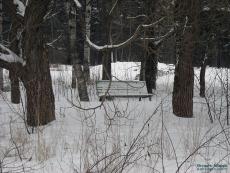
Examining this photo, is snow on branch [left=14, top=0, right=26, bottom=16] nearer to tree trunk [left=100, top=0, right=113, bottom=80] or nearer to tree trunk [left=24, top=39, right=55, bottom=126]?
tree trunk [left=24, top=39, right=55, bottom=126]

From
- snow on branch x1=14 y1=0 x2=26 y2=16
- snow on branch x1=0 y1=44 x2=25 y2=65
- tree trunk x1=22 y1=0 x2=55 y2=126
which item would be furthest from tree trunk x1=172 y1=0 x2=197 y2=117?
snow on branch x1=0 y1=44 x2=25 y2=65

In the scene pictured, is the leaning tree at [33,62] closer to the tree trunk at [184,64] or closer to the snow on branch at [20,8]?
the snow on branch at [20,8]

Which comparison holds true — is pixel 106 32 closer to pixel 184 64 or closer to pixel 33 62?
pixel 33 62

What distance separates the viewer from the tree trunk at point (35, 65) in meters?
6.34

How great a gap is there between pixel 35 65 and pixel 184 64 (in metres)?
2.90

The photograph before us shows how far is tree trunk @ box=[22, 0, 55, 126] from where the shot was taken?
20.8 feet

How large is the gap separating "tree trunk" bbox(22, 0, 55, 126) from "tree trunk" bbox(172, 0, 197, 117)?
8.20ft

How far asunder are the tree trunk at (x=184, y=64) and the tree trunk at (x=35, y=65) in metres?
2.50

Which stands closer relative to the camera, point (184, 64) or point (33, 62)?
point (33, 62)

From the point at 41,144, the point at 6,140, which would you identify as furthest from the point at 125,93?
the point at 41,144

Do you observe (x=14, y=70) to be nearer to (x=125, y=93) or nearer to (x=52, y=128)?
(x=52, y=128)

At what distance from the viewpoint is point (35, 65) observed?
254 inches

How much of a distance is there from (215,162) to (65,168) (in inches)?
60.3

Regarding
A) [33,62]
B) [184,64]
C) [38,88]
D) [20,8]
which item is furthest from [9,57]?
[184,64]
